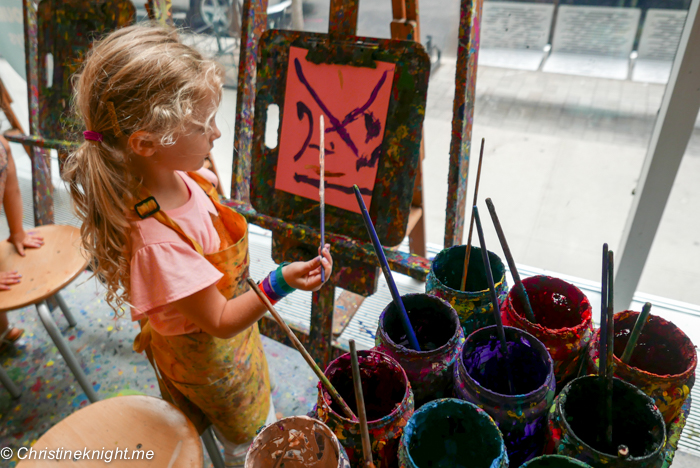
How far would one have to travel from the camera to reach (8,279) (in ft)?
4.72

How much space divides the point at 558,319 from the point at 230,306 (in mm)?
632

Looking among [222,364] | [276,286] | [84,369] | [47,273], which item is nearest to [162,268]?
[276,286]

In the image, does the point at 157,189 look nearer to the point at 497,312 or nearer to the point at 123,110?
the point at 123,110

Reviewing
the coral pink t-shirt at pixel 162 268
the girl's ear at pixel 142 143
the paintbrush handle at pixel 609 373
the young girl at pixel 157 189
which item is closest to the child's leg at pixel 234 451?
the young girl at pixel 157 189

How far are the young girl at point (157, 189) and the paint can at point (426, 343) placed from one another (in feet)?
0.81

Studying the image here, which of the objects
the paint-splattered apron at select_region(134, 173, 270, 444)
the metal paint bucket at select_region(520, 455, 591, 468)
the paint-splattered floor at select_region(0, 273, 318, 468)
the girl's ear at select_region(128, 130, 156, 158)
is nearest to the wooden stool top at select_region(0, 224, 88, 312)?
the paint-splattered floor at select_region(0, 273, 318, 468)

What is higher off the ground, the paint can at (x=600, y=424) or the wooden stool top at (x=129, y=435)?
the paint can at (x=600, y=424)

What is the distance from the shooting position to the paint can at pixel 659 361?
0.49 m

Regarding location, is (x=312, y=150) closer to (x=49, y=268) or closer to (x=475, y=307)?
(x=475, y=307)

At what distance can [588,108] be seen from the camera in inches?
76.4

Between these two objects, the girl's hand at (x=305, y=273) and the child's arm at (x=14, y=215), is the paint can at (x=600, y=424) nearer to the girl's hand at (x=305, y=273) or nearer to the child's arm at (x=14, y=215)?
the girl's hand at (x=305, y=273)

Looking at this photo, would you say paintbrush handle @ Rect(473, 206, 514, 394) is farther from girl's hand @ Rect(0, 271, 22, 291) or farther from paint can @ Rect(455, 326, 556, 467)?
girl's hand @ Rect(0, 271, 22, 291)

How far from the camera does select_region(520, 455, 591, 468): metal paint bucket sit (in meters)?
0.40

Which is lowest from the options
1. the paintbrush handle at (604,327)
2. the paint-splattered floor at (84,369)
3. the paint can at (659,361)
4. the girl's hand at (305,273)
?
the paint-splattered floor at (84,369)
